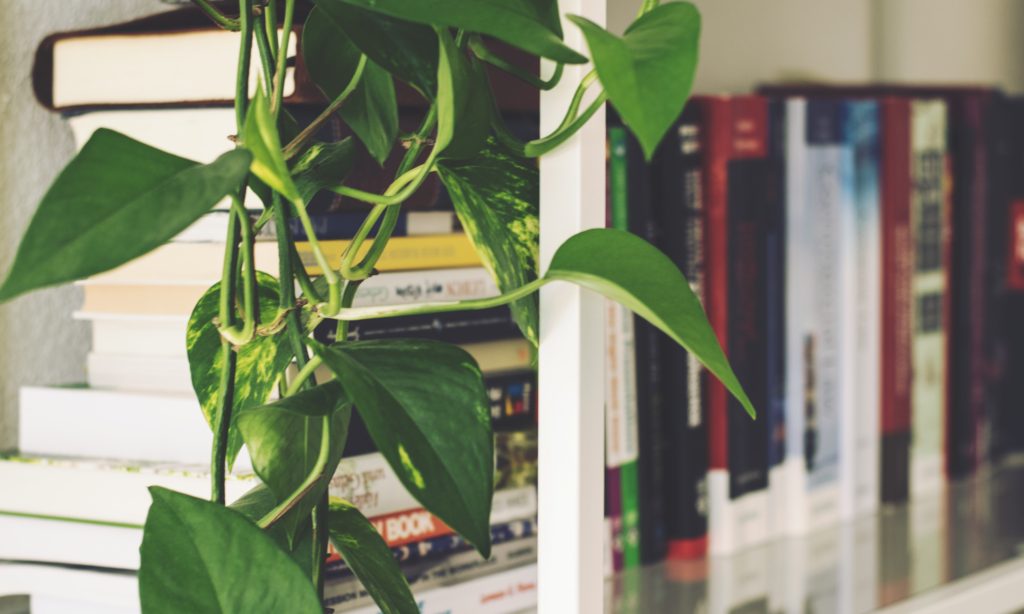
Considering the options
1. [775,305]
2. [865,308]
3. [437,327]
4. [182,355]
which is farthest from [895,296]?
[182,355]

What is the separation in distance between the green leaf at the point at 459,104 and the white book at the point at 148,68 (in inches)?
7.0

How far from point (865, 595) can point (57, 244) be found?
0.61m

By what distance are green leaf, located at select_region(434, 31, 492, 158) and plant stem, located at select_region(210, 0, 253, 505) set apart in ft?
0.23

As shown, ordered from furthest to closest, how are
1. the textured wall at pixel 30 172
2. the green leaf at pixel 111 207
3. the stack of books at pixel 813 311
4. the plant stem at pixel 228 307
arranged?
1. the stack of books at pixel 813 311
2. the textured wall at pixel 30 172
3. the plant stem at pixel 228 307
4. the green leaf at pixel 111 207

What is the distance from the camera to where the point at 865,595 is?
756mm

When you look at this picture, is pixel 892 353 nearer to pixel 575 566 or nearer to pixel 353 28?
pixel 575 566

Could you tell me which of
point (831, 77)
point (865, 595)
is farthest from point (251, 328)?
point (831, 77)

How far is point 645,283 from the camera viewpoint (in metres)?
0.36

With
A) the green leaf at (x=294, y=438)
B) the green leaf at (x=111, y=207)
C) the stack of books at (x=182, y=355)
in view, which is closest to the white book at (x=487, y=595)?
the stack of books at (x=182, y=355)

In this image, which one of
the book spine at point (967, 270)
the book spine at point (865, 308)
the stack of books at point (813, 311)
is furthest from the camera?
the book spine at point (967, 270)

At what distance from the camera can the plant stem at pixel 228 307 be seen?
0.38 meters

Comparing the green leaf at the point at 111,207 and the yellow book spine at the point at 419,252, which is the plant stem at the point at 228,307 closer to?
the green leaf at the point at 111,207

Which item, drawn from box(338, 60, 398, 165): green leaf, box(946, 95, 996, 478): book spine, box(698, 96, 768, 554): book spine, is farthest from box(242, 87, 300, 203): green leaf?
box(946, 95, 996, 478): book spine

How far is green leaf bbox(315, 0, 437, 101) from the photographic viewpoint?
37 cm
